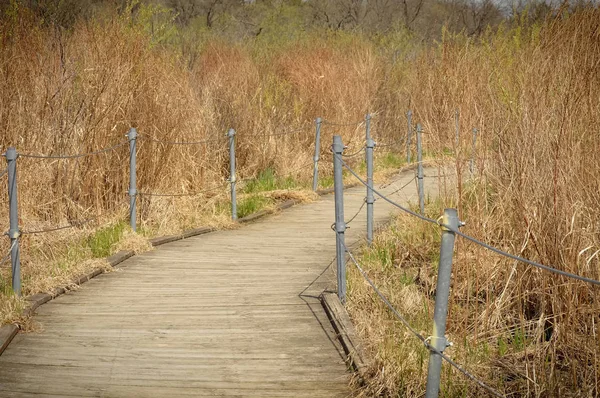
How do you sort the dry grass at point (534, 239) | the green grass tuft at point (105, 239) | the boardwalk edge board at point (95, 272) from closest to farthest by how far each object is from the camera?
the dry grass at point (534, 239) → the boardwalk edge board at point (95, 272) → the green grass tuft at point (105, 239)

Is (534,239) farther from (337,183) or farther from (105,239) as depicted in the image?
(105,239)

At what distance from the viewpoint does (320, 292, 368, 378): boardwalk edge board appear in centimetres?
464

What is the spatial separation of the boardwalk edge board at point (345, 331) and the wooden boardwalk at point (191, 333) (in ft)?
0.21

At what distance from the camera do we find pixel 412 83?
56.5ft

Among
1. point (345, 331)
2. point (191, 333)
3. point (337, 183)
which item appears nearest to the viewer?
point (345, 331)

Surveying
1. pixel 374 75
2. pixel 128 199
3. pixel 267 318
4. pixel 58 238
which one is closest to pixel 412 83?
pixel 374 75

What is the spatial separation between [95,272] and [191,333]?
1.84 m

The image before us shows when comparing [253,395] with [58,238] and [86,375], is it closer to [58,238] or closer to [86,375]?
[86,375]

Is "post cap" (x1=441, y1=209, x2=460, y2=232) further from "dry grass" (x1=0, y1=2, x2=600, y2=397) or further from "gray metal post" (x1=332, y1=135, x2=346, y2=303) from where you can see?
"gray metal post" (x1=332, y1=135, x2=346, y2=303)

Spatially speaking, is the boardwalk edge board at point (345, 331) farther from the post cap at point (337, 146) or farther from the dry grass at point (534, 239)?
the post cap at point (337, 146)

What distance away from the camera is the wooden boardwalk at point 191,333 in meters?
4.52

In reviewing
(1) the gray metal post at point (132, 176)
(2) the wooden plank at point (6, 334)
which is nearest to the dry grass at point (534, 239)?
(2) the wooden plank at point (6, 334)

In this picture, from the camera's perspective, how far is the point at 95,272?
698 centimetres

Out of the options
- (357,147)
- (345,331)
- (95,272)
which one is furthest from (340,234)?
(357,147)
